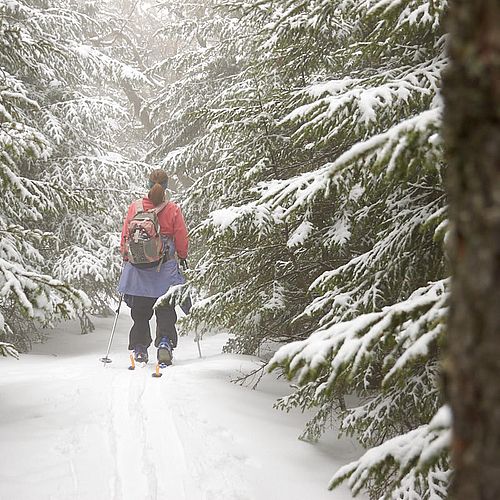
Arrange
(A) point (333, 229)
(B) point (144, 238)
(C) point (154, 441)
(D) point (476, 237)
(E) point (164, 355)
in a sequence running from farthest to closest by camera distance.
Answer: (B) point (144, 238)
(E) point (164, 355)
(A) point (333, 229)
(C) point (154, 441)
(D) point (476, 237)

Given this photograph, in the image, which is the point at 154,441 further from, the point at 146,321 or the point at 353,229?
the point at 146,321

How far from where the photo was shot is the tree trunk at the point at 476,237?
794 millimetres

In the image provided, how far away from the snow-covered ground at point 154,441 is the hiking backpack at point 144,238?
5.22 ft

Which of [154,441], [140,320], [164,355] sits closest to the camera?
[154,441]

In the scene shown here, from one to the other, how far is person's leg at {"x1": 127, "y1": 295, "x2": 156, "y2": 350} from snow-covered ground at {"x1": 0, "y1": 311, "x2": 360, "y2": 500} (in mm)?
1049

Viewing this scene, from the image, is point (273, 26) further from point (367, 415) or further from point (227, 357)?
point (227, 357)

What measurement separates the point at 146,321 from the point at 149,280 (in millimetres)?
599

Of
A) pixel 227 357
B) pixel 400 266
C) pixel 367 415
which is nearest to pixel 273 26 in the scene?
pixel 400 266

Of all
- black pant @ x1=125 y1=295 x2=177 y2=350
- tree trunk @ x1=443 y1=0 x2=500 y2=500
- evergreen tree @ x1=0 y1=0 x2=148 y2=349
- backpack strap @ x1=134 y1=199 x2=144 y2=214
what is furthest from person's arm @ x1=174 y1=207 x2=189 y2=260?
tree trunk @ x1=443 y1=0 x2=500 y2=500

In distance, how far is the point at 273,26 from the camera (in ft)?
15.8

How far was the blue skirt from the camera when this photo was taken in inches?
284

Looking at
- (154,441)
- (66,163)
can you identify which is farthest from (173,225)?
(66,163)

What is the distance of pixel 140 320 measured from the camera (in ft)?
24.1

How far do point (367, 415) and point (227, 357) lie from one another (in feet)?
12.0
